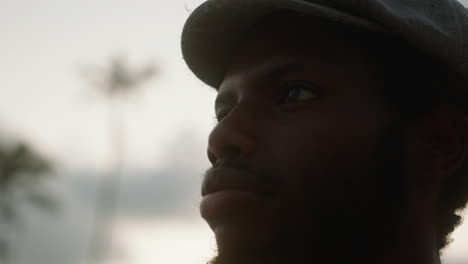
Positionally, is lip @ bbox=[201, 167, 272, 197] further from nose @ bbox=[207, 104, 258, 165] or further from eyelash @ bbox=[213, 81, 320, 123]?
eyelash @ bbox=[213, 81, 320, 123]

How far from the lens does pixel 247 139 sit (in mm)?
2295

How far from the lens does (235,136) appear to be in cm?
230

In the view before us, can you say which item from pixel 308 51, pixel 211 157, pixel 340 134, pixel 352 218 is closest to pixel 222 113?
pixel 211 157

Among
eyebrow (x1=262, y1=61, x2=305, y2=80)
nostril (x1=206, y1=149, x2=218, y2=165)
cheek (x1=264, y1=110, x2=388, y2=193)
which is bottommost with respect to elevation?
cheek (x1=264, y1=110, x2=388, y2=193)

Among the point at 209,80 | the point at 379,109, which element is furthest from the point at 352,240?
the point at 209,80

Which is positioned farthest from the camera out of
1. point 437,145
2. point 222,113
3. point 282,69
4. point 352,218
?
point 222,113

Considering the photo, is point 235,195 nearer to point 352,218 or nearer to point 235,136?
point 235,136

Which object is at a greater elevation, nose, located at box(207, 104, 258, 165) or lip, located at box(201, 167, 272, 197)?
nose, located at box(207, 104, 258, 165)

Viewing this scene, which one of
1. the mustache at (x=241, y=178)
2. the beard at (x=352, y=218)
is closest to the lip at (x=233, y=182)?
the mustache at (x=241, y=178)

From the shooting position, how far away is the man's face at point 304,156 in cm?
220

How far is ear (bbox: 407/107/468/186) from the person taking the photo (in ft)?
8.21

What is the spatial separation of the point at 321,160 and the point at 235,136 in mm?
301

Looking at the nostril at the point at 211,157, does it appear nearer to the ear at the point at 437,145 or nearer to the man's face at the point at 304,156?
the man's face at the point at 304,156

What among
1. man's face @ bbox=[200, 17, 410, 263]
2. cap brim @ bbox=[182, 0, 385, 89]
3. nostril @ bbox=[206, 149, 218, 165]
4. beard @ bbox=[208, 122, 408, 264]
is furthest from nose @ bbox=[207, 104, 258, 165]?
cap brim @ bbox=[182, 0, 385, 89]
